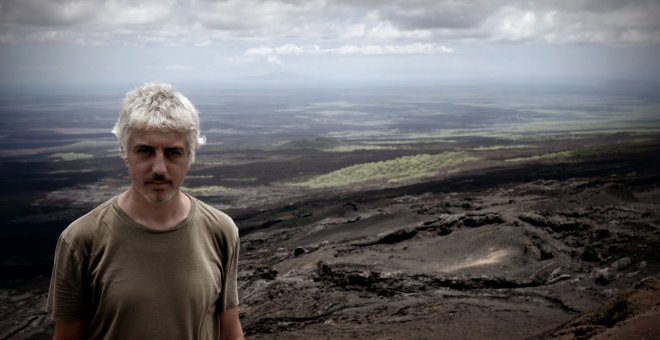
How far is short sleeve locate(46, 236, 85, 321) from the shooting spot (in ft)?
8.30

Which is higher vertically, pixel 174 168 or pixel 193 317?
pixel 174 168

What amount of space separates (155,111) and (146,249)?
23.6 inches

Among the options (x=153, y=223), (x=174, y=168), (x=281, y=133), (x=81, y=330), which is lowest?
(x=281, y=133)

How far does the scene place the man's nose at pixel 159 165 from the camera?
2674 mm

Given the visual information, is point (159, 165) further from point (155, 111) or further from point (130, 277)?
point (130, 277)

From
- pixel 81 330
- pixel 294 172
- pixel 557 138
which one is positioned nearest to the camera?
pixel 81 330

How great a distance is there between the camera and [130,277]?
2.59m

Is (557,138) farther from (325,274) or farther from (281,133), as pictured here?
(325,274)

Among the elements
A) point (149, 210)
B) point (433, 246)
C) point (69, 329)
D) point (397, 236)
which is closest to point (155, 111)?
point (149, 210)

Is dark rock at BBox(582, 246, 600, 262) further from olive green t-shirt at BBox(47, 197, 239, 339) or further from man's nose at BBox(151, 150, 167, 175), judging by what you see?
man's nose at BBox(151, 150, 167, 175)

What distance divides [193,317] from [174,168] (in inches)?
26.6

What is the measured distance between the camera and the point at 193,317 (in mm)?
2730

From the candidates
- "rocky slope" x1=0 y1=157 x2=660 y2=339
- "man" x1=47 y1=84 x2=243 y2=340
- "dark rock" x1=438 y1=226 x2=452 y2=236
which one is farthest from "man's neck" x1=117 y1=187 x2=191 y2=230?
"dark rock" x1=438 y1=226 x2=452 y2=236

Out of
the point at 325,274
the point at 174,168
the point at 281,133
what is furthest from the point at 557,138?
the point at 174,168
